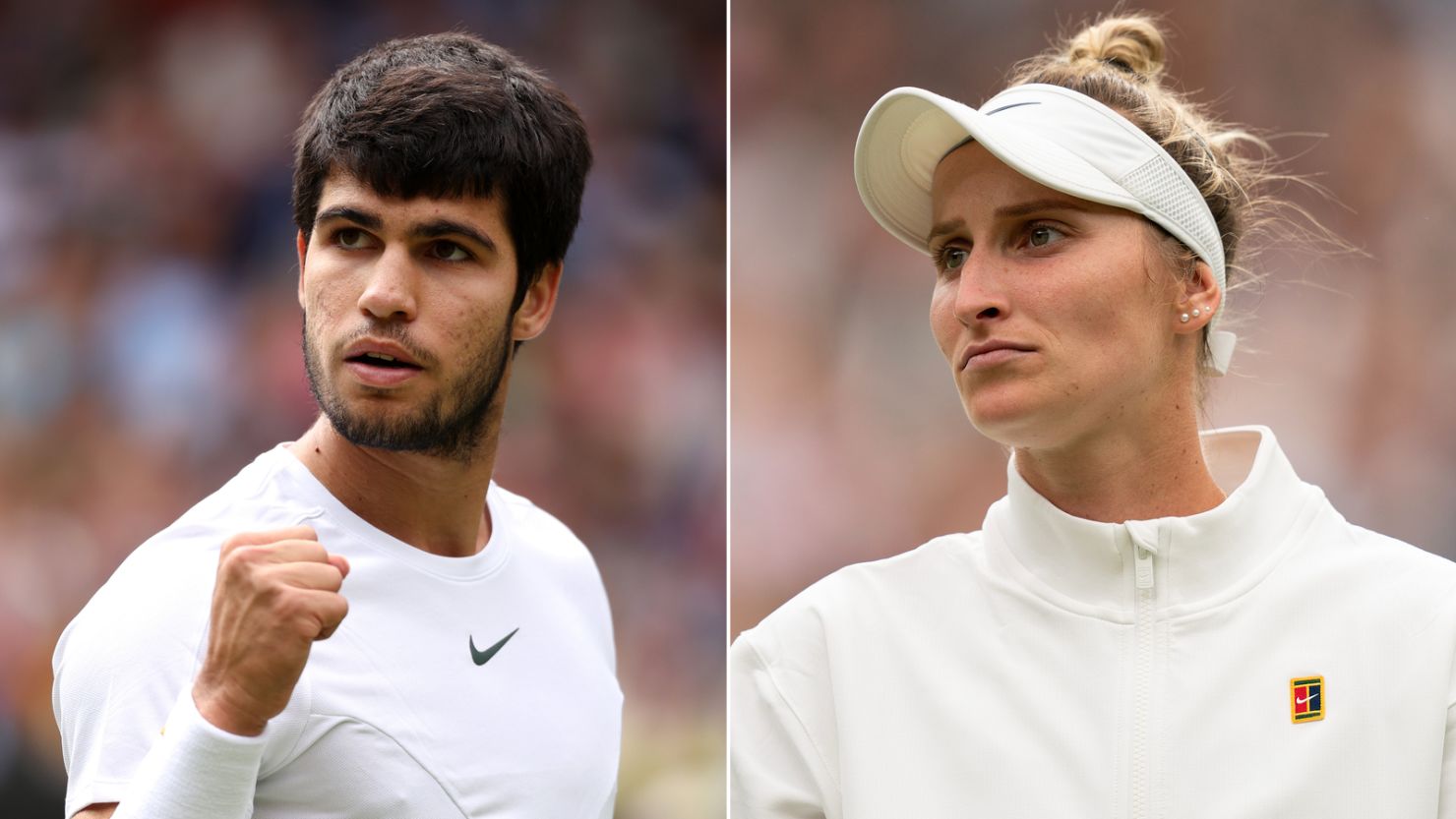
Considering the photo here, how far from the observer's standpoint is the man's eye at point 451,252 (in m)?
1.88

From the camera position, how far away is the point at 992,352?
1810 mm

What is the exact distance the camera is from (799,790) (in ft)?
6.21

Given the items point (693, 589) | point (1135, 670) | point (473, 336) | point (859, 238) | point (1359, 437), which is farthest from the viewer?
point (693, 589)

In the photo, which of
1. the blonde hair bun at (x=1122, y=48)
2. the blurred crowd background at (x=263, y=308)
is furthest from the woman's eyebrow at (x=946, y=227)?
the blurred crowd background at (x=263, y=308)

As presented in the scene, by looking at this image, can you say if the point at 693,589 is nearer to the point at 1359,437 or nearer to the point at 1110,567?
the point at 1359,437

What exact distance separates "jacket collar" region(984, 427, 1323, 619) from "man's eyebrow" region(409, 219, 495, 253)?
0.79m

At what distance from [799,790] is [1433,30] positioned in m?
3.30

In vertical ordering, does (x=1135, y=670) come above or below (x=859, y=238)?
below

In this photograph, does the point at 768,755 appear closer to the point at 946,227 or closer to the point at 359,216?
the point at 946,227

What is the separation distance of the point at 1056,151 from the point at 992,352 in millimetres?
266

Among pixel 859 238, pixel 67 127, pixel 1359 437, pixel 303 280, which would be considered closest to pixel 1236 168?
pixel 303 280

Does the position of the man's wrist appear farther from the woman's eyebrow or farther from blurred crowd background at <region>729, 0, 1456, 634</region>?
blurred crowd background at <region>729, 0, 1456, 634</region>

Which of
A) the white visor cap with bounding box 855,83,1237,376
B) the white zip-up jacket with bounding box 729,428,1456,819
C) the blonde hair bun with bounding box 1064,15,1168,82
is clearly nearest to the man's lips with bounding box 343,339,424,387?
the white zip-up jacket with bounding box 729,428,1456,819

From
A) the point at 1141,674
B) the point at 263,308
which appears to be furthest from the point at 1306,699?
the point at 263,308
